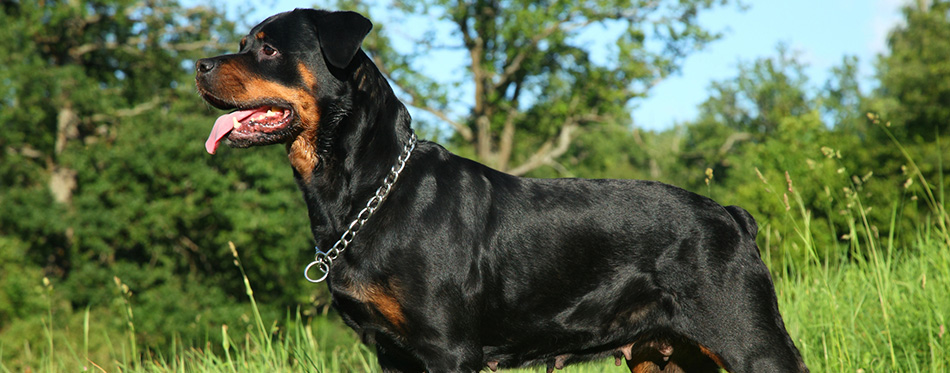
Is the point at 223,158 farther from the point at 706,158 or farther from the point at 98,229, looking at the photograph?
the point at 706,158

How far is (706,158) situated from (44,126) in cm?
3939

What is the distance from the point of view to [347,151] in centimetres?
351

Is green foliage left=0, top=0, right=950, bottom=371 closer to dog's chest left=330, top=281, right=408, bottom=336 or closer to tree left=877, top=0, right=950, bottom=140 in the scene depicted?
tree left=877, top=0, right=950, bottom=140

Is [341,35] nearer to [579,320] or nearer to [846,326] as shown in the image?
[579,320]

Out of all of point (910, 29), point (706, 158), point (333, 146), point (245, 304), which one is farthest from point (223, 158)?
point (910, 29)

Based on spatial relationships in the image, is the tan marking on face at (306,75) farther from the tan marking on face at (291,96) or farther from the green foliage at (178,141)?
the green foliage at (178,141)

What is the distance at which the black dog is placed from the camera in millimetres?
3312

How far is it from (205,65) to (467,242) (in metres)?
1.47

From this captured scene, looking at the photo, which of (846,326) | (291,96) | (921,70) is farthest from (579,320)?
(921,70)

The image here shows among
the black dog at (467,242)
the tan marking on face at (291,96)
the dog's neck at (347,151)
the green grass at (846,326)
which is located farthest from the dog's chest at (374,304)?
the green grass at (846,326)

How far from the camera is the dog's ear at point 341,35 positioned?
11.1 ft

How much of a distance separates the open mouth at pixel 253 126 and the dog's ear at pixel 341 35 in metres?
0.35

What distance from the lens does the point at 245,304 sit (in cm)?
2711

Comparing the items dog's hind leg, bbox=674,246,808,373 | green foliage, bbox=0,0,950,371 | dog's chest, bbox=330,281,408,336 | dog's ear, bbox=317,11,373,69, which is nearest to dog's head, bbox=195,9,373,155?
dog's ear, bbox=317,11,373,69
